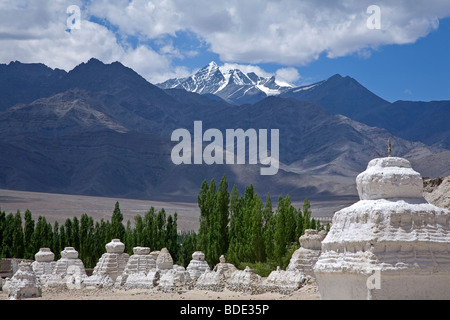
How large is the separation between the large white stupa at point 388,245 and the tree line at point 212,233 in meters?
27.6

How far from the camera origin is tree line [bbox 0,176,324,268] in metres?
45.5

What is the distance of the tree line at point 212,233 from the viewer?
45.5m

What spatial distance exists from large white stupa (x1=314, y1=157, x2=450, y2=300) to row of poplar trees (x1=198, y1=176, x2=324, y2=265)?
28.1m

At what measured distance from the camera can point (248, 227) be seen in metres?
48.3

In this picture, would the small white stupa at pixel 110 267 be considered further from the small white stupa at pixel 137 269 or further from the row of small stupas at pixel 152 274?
the small white stupa at pixel 137 269

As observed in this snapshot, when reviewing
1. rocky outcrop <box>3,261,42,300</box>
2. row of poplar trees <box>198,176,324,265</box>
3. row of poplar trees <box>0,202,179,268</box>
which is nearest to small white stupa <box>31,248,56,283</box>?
row of poplar trees <box>0,202,179,268</box>

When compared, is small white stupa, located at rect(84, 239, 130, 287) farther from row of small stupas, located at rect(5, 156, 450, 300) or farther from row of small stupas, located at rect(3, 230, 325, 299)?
row of small stupas, located at rect(5, 156, 450, 300)

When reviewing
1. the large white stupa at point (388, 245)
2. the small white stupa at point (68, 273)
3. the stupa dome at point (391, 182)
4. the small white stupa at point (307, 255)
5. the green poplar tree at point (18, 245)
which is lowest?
the small white stupa at point (68, 273)

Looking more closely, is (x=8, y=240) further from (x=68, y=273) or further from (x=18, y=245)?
(x=68, y=273)

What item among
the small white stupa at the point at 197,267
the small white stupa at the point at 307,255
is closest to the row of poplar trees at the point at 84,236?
the small white stupa at the point at 197,267

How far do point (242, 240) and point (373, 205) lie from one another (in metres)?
34.7

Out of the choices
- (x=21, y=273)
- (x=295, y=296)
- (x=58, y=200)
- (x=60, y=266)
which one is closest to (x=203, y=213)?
(x=60, y=266)
